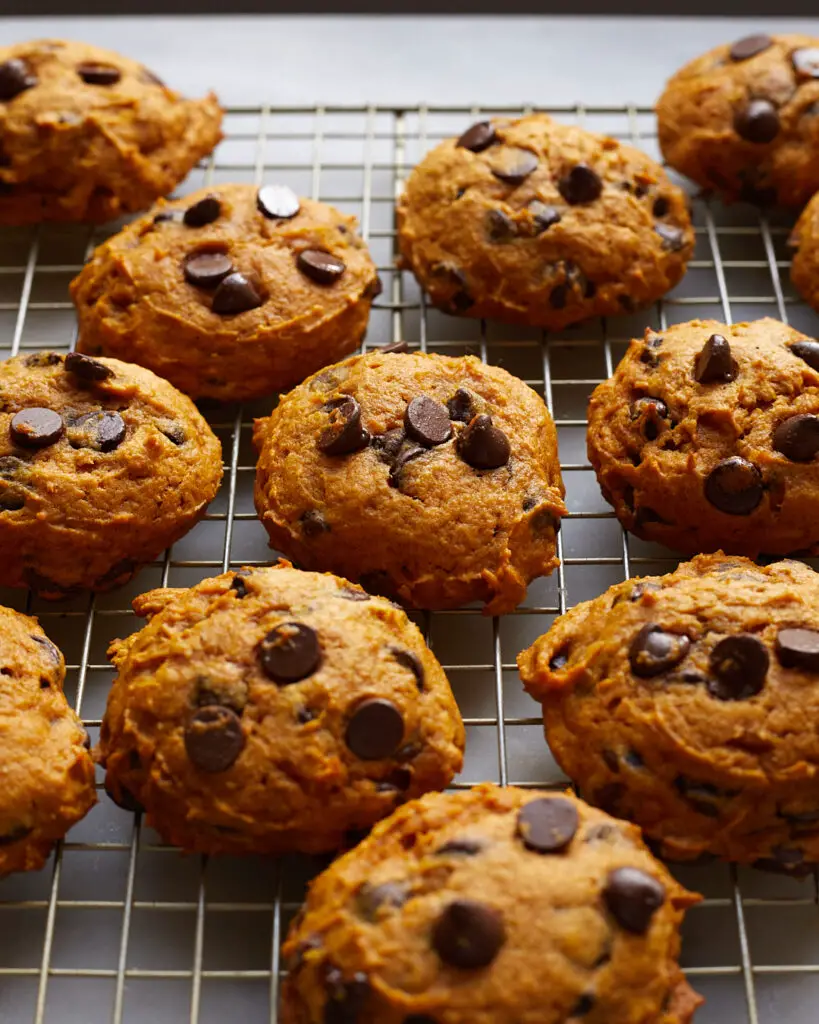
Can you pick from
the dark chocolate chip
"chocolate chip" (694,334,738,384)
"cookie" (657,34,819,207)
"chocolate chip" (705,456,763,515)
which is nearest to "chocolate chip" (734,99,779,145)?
"cookie" (657,34,819,207)

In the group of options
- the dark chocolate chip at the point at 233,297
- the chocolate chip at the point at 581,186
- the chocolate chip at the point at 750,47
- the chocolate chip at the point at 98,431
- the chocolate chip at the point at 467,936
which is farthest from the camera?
the chocolate chip at the point at 750,47

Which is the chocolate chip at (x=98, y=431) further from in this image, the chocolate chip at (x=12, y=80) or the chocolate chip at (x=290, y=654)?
the chocolate chip at (x=12, y=80)

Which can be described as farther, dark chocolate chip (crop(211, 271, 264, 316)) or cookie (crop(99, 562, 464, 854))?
dark chocolate chip (crop(211, 271, 264, 316))

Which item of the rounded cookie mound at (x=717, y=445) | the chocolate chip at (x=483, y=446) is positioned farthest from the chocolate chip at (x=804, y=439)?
the chocolate chip at (x=483, y=446)

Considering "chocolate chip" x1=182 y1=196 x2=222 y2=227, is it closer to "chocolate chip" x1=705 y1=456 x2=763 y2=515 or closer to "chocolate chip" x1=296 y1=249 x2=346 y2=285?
"chocolate chip" x1=296 y1=249 x2=346 y2=285

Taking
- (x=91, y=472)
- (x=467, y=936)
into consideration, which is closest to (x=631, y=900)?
(x=467, y=936)

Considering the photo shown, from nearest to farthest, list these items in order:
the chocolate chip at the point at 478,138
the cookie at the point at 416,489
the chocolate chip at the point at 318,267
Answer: the cookie at the point at 416,489, the chocolate chip at the point at 318,267, the chocolate chip at the point at 478,138
